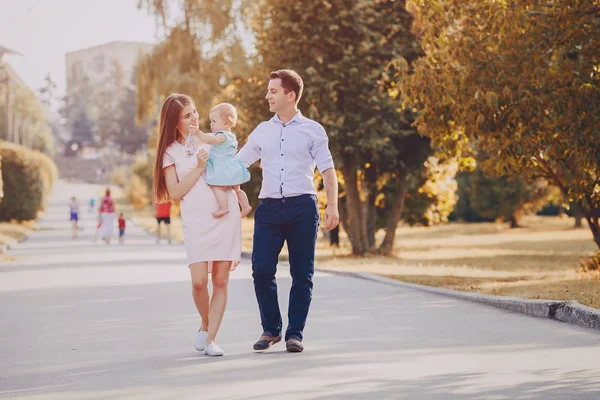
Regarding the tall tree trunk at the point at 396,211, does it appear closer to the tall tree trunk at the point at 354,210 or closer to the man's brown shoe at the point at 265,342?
the tall tree trunk at the point at 354,210

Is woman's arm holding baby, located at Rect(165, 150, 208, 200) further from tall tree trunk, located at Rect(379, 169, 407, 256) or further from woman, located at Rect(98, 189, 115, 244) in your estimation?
woman, located at Rect(98, 189, 115, 244)

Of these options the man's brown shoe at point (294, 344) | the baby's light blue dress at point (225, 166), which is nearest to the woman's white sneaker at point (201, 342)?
the man's brown shoe at point (294, 344)

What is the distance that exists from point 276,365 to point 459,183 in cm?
6309

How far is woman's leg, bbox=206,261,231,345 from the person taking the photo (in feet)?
27.2

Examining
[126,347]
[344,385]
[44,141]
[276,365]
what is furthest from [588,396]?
[44,141]

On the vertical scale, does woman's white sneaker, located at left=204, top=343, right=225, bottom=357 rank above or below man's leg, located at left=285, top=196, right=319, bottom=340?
below

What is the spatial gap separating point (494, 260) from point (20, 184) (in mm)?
21544

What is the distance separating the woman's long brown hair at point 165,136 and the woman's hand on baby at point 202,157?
35 cm

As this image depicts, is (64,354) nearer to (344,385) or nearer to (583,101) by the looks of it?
(344,385)

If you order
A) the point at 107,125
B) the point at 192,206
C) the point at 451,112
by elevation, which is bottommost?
the point at 192,206

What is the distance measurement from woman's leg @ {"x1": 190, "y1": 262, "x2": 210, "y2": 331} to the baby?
42 cm

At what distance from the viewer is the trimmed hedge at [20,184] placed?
46875 mm

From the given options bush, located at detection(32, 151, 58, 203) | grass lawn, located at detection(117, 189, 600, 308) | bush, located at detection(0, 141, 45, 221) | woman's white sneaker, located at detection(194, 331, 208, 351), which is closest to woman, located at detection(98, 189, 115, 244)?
grass lawn, located at detection(117, 189, 600, 308)

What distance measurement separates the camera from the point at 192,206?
8234 mm
